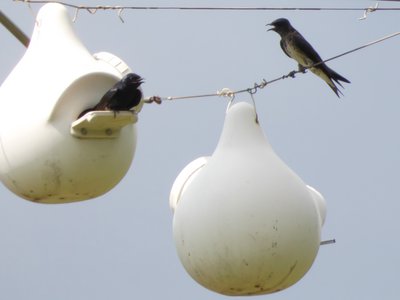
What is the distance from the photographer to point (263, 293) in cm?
524

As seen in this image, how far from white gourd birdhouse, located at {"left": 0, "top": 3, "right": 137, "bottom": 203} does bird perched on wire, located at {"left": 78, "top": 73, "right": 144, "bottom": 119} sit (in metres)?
0.04

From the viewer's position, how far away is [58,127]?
5.13 metres

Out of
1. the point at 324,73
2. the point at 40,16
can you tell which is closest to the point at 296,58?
the point at 324,73

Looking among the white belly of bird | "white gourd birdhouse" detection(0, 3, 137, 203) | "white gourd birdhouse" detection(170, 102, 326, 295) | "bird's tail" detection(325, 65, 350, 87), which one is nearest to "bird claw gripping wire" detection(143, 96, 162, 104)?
"white gourd birdhouse" detection(0, 3, 137, 203)

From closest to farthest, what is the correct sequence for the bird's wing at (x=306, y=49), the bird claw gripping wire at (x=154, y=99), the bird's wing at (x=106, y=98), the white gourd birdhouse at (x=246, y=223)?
the white gourd birdhouse at (x=246, y=223) → the bird's wing at (x=106, y=98) → the bird claw gripping wire at (x=154, y=99) → the bird's wing at (x=306, y=49)

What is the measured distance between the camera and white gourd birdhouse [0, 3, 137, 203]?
5.11 meters

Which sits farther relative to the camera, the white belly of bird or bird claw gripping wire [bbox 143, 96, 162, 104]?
the white belly of bird

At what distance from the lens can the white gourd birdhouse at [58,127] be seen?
511 centimetres

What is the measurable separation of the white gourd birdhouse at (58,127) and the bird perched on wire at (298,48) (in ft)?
5.51

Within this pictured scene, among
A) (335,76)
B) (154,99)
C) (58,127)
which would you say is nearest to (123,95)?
(58,127)

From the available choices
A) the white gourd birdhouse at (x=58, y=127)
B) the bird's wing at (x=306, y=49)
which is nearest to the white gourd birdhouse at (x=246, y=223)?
the white gourd birdhouse at (x=58, y=127)

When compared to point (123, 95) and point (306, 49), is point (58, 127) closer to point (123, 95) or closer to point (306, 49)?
point (123, 95)

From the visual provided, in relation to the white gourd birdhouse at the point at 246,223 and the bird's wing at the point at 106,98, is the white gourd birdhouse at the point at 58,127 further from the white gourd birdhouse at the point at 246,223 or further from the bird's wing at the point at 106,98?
the white gourd birdhouse at the point at 246,223

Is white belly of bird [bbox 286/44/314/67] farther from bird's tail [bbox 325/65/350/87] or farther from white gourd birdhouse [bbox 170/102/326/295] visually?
white gourd birdhouse [bbox 170/102/326/295]
